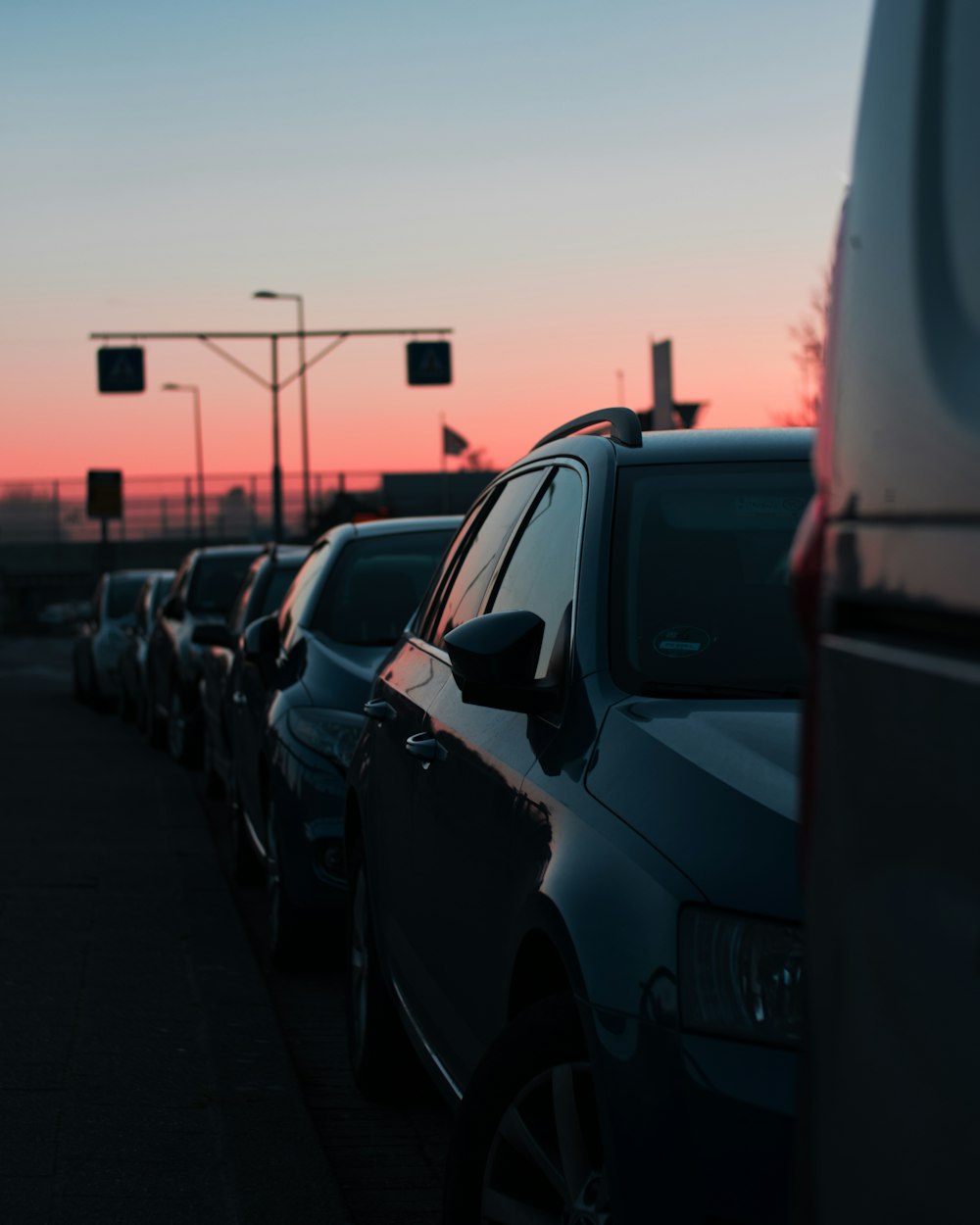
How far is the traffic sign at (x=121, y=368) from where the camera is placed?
43094 millimetres

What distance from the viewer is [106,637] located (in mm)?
23797

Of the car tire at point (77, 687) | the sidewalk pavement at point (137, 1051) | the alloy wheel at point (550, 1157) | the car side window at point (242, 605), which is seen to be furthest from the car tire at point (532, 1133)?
the car tire at point (77, 687)

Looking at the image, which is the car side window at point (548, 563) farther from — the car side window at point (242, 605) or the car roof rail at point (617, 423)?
the car side window at point (242, 605)

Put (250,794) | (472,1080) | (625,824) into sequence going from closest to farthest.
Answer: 1. (625,824)
2. (472,1080)
3. (250,794)

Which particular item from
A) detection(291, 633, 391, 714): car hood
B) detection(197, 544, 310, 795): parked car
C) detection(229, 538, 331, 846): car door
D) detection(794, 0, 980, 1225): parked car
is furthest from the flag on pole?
detection(794, 0, 980, 1225): parked car

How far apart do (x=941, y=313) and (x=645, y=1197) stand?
4.45 ft

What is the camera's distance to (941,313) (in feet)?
5.14

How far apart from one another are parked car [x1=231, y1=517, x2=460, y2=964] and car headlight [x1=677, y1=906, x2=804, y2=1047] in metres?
4.28

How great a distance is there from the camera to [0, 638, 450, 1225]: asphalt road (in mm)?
4289

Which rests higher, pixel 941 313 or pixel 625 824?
pixel 941 313

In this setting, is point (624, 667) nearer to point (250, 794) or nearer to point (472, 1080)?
point (472, 1080)

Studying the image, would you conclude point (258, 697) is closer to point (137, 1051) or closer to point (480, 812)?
point (137, 1051)

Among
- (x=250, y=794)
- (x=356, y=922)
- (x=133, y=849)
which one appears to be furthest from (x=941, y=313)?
(x=133, y=849)

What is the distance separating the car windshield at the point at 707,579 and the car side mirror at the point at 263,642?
4.36 m
